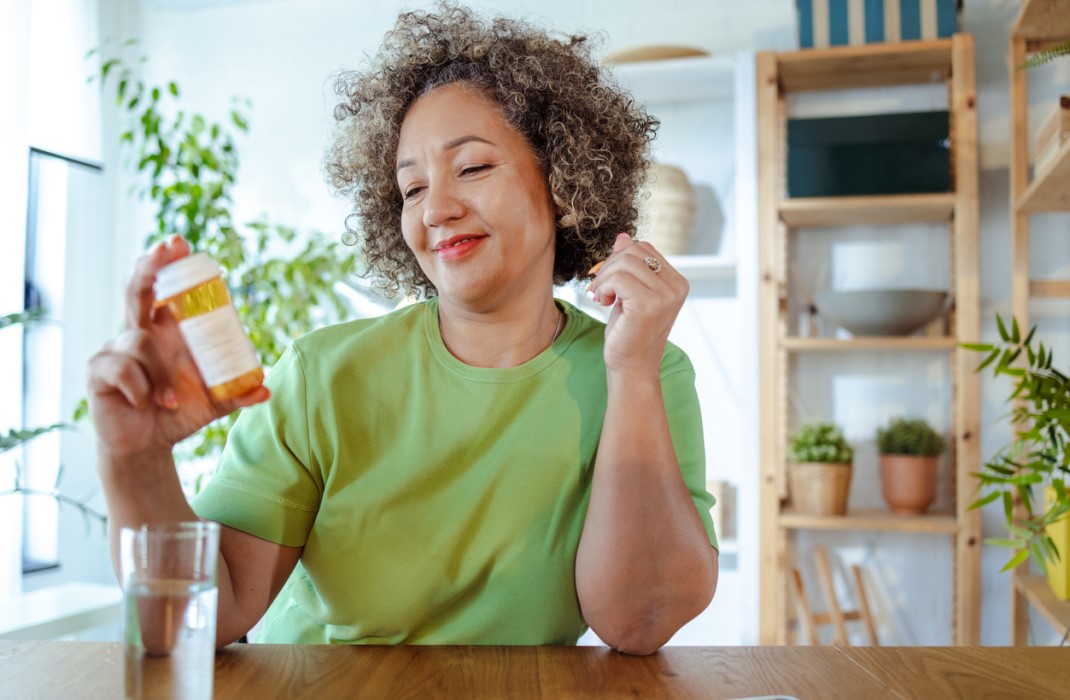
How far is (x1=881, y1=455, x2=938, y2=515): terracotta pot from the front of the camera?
9.01 ft

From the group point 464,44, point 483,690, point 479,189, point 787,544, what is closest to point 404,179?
point 479,189

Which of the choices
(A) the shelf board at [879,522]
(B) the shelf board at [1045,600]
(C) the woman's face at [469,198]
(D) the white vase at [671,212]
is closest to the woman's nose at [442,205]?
(C) the woman's face at [469,198]

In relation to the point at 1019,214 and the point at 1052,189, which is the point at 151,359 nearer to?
the point at 1052,189

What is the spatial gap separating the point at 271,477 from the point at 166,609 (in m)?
0.47

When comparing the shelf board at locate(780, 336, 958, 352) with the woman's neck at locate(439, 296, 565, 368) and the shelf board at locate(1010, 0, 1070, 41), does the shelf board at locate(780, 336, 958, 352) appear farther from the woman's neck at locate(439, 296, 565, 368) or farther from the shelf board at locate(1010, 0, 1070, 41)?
the woman's neck at locate(439, 296, 565, 368)

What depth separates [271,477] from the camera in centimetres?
116

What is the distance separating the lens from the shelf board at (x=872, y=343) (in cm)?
274

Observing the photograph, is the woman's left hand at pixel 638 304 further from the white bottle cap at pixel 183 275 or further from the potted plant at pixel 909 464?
the potted plant at pixel 909 464

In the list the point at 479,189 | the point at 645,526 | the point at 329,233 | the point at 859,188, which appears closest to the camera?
the point at 645,526

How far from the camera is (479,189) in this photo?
1243mm

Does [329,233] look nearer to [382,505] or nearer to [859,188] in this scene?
[859,188]

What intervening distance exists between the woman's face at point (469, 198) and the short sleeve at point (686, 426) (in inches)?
8.5

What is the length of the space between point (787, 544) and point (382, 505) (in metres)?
2.13

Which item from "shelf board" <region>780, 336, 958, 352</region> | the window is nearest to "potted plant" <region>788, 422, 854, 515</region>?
"shelf board" <region>780, 336, 958, 352</region>
